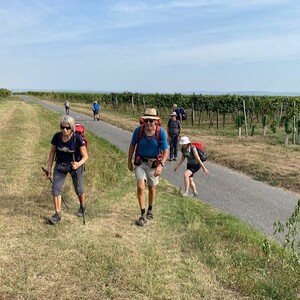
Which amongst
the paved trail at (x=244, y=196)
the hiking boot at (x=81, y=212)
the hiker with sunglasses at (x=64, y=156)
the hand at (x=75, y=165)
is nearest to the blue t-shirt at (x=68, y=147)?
the hiker with sunglasses at (x=64, y=156)

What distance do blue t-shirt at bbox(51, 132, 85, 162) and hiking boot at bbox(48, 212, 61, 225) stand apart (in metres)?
0.82

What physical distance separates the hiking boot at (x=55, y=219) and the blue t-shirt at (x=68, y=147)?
2.70 ft

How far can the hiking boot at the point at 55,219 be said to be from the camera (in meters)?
5.38

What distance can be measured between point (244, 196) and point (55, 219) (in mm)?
4385

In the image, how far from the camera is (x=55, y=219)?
541 centimetres

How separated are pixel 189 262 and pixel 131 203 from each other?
2.53 m

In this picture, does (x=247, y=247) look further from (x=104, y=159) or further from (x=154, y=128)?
(x=104, y=159)

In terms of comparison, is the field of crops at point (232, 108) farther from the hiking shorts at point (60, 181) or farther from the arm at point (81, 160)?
the arm at point (81, 160)

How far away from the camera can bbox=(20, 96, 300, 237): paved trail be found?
6.76m

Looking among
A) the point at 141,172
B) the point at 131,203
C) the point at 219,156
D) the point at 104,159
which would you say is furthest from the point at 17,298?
the point at 219,156

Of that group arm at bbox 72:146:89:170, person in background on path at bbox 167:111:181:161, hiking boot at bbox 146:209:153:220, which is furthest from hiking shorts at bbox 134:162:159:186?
person in background on path at bbox 167:111:181:161

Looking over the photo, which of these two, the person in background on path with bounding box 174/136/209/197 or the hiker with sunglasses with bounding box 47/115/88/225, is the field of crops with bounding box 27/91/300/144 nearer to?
the person in background on path with bounding box 174/136/209/197

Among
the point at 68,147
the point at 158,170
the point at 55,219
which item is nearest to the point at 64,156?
the point at 68,147

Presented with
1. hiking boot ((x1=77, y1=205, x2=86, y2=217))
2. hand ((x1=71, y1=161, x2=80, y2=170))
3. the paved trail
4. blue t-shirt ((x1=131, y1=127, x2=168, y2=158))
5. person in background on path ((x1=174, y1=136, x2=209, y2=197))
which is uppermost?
blue t-shirt ((x1=131, y1=127, x2=168, y2=158))
